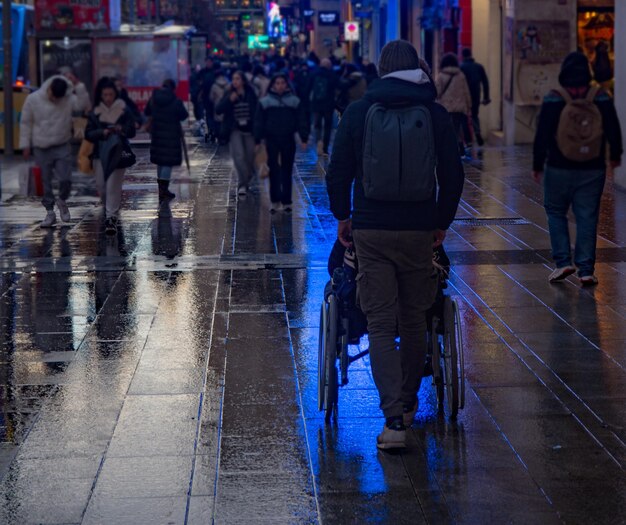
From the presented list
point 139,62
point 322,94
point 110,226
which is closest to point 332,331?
point 110,226

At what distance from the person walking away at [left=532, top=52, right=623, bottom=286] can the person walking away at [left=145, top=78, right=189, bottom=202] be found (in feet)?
24.7

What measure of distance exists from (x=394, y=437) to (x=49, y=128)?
29.4ft

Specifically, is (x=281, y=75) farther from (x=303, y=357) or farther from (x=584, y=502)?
(x=584, y=502)

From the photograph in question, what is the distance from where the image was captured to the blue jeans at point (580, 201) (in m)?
9.98

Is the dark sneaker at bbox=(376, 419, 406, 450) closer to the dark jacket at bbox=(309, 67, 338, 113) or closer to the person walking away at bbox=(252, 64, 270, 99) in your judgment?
the dark jacket at bbox=(309, 67, 338, 113)

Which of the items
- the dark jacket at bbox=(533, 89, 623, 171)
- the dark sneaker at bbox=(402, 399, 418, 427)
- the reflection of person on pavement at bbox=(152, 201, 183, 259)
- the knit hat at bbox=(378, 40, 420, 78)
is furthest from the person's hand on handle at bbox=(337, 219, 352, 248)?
the reflection of person on pavement at bbox=(152, 201, 183, 259)

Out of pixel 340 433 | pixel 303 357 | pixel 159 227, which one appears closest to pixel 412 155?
pixel 340 433

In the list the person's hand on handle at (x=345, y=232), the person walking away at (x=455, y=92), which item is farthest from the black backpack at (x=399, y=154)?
the person walking away at (x=455, y=92)

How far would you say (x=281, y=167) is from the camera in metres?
15.4

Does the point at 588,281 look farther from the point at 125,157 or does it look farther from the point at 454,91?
the point at 454,91

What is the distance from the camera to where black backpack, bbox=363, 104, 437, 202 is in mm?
5785

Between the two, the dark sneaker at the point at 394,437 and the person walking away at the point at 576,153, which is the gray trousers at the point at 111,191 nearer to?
the person walking away at the point at 576,153

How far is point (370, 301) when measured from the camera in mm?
5977

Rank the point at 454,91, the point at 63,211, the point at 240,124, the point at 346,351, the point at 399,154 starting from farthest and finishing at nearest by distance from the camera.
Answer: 1. the point at 454,91
2. the point at 240,124
3. the point at 63,211
4. the point at 346,351
5. the point at 399,154
